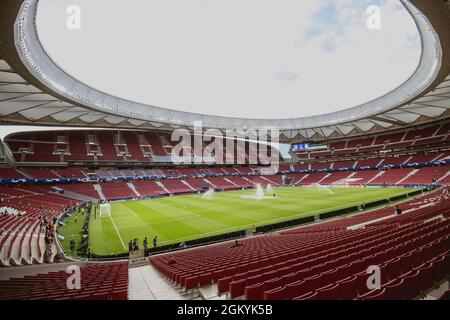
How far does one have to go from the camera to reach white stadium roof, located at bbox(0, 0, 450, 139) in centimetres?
2191

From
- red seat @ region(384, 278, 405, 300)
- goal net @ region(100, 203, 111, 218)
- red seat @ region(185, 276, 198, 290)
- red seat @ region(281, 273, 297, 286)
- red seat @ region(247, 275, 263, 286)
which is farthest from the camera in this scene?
goal net @ region(100, 203, 111, 218)

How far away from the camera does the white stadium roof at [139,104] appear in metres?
21.9

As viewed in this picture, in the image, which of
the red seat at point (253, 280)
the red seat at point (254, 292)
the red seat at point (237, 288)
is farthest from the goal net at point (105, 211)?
the red seat at point (254, 292)

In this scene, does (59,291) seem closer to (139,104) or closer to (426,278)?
(426,278)

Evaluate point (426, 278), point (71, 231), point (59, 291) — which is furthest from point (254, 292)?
point (71, 231)

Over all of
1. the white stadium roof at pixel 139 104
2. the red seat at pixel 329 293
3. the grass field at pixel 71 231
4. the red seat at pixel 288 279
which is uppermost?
the white stadium roof at pixel 139 104

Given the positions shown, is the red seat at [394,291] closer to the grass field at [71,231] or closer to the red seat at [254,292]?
the red seat at [254,292]

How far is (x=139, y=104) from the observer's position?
5872 cm

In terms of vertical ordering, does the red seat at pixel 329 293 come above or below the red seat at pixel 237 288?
above

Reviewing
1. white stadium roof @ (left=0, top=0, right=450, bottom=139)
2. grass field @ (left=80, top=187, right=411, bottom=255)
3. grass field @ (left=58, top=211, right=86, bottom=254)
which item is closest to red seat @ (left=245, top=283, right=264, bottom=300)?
grass field @ (left=80, top=187, right=411, bottom=255)

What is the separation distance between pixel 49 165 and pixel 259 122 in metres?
56.6

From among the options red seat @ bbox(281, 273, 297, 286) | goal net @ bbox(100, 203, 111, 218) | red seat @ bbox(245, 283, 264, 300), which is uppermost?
red seat @ bbox(281, 273, 297, 286)

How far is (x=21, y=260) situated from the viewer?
1455 cm

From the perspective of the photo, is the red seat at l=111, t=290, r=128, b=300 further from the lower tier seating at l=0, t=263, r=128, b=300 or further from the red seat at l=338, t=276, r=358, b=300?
A: the red seat at l=338, t=276, r=358, b=300
